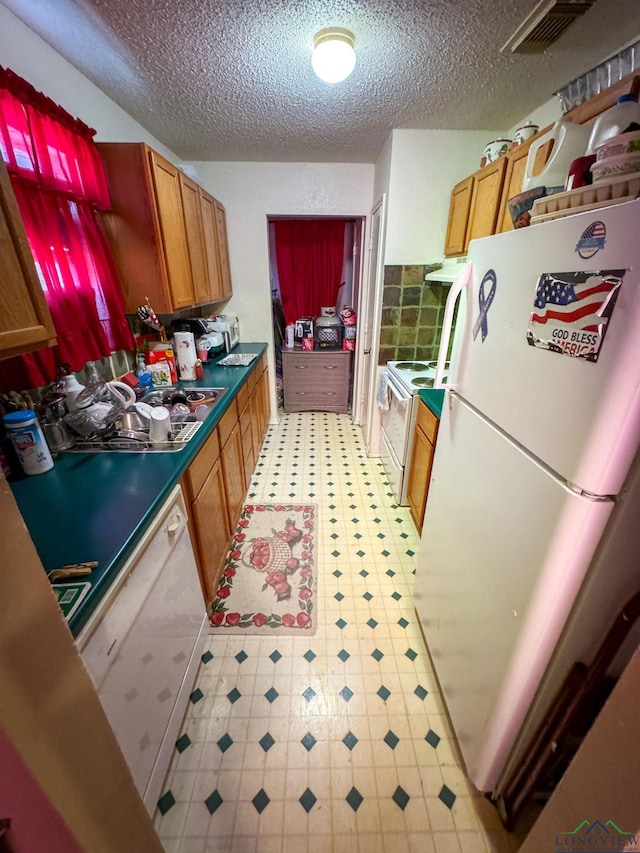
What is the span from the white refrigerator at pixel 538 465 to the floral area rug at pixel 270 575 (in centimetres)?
78

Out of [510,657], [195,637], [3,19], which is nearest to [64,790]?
[510,657]

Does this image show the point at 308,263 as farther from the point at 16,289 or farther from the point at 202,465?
the point at 16,289

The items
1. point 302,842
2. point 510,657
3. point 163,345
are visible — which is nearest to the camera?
point 510,657

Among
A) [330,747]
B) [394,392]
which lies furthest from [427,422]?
[330,747]

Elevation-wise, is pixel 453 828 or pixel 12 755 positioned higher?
pixel 12 755

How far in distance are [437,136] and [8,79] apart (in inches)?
87.3

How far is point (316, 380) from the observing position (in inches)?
147

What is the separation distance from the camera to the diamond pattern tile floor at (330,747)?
3.18 ft

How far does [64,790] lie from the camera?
0.43 m

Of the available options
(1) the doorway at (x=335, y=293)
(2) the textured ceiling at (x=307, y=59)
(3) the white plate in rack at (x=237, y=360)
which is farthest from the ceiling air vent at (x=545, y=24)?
(1) the doorway at (x=335, y=293)

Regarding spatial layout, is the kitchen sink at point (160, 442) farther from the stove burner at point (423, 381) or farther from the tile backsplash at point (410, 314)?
the tile backsplash at point (410, 314)

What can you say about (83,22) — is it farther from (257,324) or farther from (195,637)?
(195,637)

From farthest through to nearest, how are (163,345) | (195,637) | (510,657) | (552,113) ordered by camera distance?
(163,345) < (552,113) < (195,637) < (510,657)

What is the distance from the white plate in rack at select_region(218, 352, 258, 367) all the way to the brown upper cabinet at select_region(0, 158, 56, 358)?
165 centimetres
